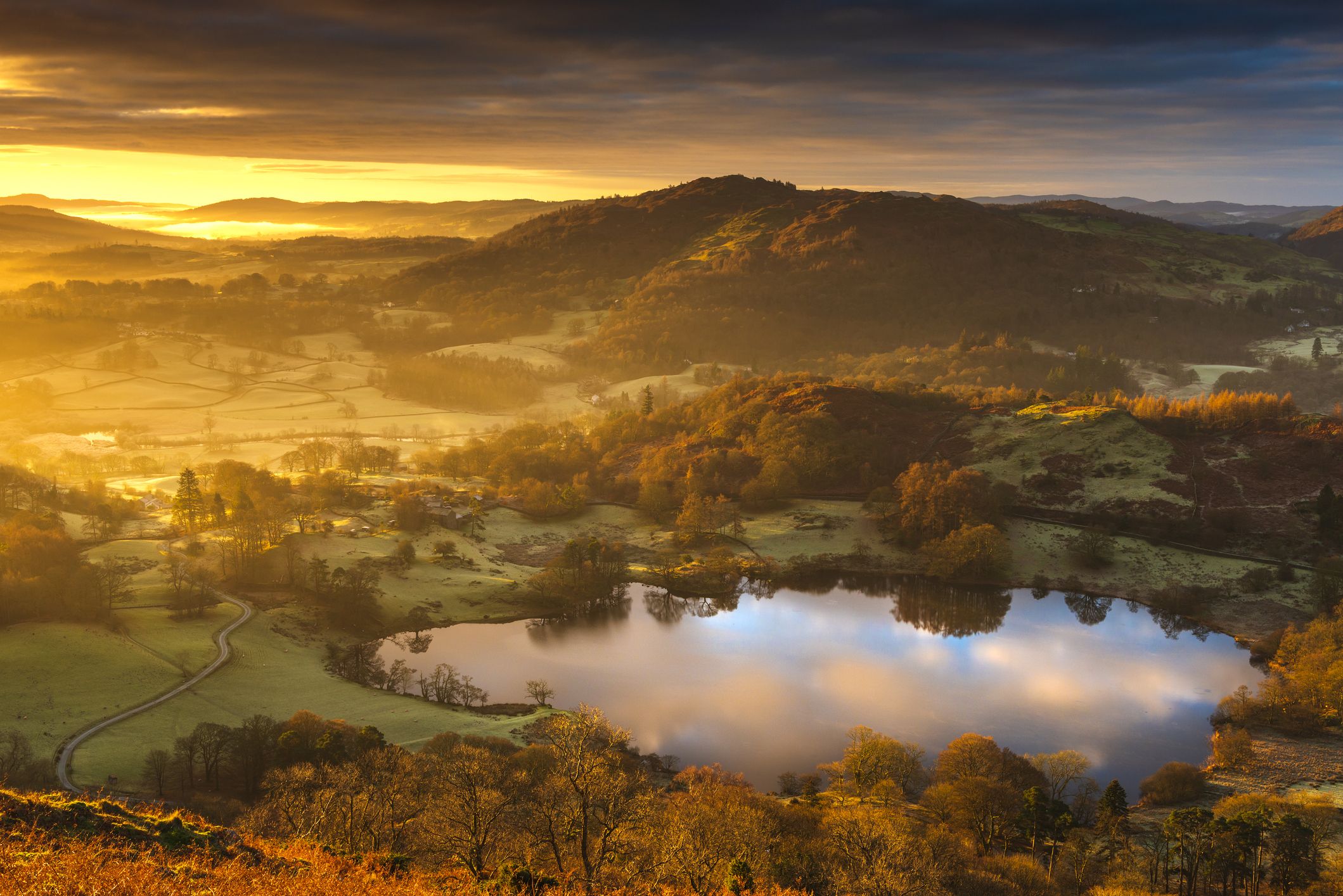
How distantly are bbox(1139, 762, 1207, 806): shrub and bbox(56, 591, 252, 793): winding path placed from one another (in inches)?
2239

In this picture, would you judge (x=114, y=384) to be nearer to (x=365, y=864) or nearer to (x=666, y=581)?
(x=666, y=581)

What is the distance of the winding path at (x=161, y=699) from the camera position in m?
46.5

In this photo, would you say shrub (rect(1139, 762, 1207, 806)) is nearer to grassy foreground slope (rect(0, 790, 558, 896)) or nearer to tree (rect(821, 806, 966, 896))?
tree (rect(821, 806, 966, 896))

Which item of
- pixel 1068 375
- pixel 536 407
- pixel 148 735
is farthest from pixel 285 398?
pixel 1068 375

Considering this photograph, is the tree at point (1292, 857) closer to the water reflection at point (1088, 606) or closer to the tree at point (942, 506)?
the water reflection at point (1088, 606)

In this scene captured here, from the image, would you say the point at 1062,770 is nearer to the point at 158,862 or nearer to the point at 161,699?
the point at 158,862

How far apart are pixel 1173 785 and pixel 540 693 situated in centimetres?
4017

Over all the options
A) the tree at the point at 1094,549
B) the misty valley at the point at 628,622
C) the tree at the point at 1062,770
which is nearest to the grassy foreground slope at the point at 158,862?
the misty valley at the point at 628,622

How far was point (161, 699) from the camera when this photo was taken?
186 feet

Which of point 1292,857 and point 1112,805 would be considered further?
point 1112,805

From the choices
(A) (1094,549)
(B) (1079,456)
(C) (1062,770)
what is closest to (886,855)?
(C) (1062,770)

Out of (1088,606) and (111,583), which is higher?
(111,583)

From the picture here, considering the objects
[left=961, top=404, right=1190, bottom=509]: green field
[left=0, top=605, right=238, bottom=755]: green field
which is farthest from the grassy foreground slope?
[left=961, top=404, right=1190, bottom=509]: green field

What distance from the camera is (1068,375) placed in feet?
642
